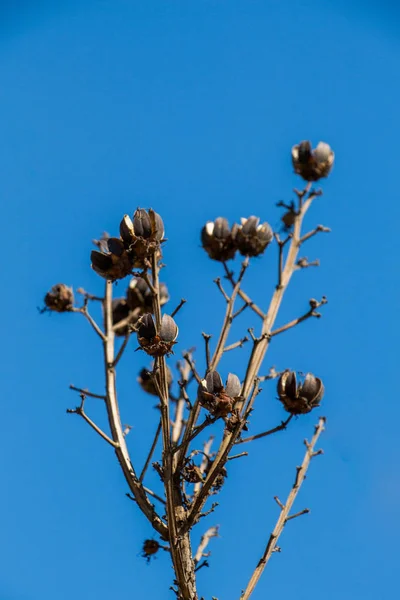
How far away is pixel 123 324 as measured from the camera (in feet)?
12.8

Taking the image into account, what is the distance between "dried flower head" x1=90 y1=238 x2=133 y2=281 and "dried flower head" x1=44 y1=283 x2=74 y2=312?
2.89ft

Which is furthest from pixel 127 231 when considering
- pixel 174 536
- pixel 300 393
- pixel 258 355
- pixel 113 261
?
pixel 174 536

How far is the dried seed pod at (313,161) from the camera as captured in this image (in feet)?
11.0

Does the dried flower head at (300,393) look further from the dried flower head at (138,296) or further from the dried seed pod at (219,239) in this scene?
the dried flower head at (138,296)

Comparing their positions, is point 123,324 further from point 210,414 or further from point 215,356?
point 210,414

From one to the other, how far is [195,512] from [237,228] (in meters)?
1.48

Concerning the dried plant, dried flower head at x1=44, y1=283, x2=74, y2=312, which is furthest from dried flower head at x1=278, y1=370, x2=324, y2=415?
dried flower head at x1=44, y1=283, x2=74, y2=312

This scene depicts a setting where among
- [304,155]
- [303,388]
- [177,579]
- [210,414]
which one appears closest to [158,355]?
[210,414]

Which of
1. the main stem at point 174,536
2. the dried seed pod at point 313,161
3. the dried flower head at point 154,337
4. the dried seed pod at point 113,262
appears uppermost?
the dried seed pod at point 313,161

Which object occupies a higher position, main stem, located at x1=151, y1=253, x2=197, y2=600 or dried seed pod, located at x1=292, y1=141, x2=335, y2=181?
dried seed pod, located at x1=292, y1=141, x2=335, y2=181

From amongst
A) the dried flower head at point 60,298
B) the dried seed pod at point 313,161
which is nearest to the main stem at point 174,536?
the dried seed pod at point 313,161

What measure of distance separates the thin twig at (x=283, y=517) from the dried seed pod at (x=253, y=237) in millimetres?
953

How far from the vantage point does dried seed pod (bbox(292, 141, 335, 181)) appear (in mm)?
3357

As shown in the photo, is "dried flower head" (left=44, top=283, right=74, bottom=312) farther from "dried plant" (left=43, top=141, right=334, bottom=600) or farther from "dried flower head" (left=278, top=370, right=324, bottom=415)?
"dried flower head" (left=278, top=370, right=324, bottom=415)
